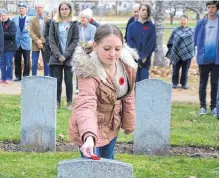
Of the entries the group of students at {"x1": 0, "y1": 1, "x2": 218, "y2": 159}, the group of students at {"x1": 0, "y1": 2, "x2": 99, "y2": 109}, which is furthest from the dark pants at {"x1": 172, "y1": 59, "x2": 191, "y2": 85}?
the group of students at {"x1": 0, "y1": 1, "x2": 218, "y2": 159}

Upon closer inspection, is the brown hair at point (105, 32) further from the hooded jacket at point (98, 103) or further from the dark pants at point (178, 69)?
the dark pants at point (178, 69)

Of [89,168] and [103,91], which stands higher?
[103,91]

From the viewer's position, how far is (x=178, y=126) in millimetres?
9305

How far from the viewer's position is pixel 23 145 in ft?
24.8

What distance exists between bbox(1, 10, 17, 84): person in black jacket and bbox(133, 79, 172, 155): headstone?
6863 millimetres

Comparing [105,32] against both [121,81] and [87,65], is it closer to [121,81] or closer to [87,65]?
[87,65]

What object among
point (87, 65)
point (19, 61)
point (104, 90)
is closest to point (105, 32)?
point (87, 65)

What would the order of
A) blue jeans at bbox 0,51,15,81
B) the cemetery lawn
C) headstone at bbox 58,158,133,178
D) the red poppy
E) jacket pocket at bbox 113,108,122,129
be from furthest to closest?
blue jeans at bbox 0,51,15,81 → the cemetery lawn → jacket pocket at bbox 113,108,122,129 → the red poppy → headstone at bbox 58,158,133,178

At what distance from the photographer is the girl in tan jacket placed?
13.1 ft

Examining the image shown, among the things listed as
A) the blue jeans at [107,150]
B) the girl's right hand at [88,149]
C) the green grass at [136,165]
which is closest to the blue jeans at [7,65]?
the green grass at [136,165]

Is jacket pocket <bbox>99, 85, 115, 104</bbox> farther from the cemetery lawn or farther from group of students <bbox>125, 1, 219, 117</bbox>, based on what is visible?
group of students <bbox>125, 1, 219, 117</bbox>

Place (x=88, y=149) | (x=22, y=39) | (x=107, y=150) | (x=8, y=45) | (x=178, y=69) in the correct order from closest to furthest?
(x=88, y=149) < (x=107, y=150) < (x=8, y=45) < (x=178, y=69) < (x=22, y=39)

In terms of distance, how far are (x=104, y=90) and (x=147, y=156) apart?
333 cm

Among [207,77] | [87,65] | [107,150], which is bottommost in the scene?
[207,77]
